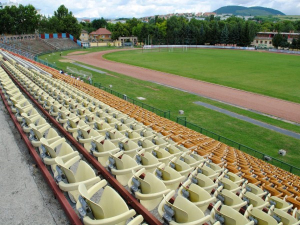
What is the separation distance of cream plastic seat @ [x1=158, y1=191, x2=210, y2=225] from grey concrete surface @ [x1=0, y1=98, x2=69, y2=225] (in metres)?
1.76

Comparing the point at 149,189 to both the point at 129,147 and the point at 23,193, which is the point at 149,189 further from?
the point at 23,193

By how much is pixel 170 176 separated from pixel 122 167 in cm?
99

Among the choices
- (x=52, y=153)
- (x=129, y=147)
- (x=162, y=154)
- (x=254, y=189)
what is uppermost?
(x=52, y=153)

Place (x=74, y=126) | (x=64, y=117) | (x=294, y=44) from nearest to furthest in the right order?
1. (x=74, y=126)
2. (x=64, y=117)
3. (x=294, y=44)

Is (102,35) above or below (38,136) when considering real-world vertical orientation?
above

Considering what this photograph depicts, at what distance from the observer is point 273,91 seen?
31.1m

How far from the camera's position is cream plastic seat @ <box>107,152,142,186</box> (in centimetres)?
493

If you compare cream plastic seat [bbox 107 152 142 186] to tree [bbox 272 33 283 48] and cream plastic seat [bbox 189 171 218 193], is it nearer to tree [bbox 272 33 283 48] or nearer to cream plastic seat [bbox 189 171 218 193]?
cream plastic seat [bbox 189 171 218 193]

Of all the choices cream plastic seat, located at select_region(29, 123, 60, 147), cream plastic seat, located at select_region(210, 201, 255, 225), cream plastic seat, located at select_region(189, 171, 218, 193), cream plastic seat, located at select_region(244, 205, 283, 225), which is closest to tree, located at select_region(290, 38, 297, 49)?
cream plastic seat, located at select_region(189, 171, 218, 193)

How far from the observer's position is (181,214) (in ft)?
11.8

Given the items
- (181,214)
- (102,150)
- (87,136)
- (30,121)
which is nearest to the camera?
(181,214)

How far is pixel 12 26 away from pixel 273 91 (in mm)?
86999

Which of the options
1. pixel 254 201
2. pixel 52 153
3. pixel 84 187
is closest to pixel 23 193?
pixel 52 153

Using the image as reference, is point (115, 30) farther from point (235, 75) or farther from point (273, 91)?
point (273, 91)
